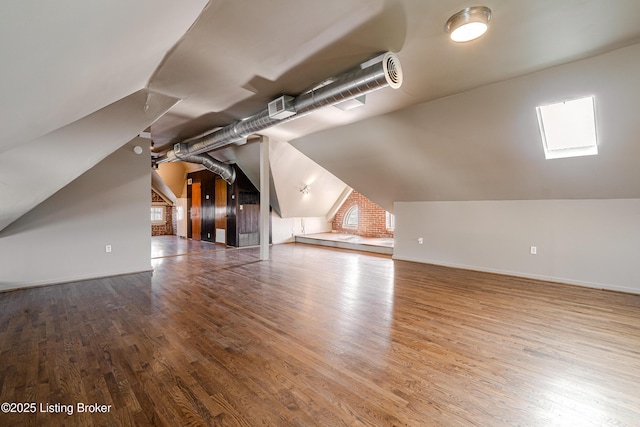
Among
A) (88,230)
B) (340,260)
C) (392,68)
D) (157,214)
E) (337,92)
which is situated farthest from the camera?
(157,214)

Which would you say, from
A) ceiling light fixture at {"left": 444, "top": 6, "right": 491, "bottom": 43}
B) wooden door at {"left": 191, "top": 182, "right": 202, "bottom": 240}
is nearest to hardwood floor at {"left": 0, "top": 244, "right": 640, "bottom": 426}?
ceiling light fixture at {"left": 444, "top": 6, "right": 491, "bottom": 43}

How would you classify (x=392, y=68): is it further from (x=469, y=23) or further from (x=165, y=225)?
(x=165, y=225)

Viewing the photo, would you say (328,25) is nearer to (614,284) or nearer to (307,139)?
(307,139)

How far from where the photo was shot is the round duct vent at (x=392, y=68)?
8.43 ft

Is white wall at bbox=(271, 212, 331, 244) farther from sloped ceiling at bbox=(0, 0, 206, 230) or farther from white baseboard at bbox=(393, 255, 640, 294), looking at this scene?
sloped ceiling at bbox=(0, 0, 206, 230)

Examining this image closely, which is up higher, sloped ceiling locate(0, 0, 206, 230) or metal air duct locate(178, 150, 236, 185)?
metal air duct locate(178, 150, 236, 185)

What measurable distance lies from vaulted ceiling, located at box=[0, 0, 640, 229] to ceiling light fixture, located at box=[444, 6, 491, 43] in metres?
0.07

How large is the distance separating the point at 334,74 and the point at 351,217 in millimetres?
6721

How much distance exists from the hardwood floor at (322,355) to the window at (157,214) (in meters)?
7.68

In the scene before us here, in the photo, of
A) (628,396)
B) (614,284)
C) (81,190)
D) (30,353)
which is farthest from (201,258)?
(614,284)

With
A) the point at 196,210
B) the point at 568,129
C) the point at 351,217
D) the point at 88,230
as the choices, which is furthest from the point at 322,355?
the point at 196,210

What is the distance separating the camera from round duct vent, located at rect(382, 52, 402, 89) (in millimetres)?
2570

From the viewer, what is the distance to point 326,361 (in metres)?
2.22

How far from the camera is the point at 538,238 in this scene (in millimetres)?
4688
